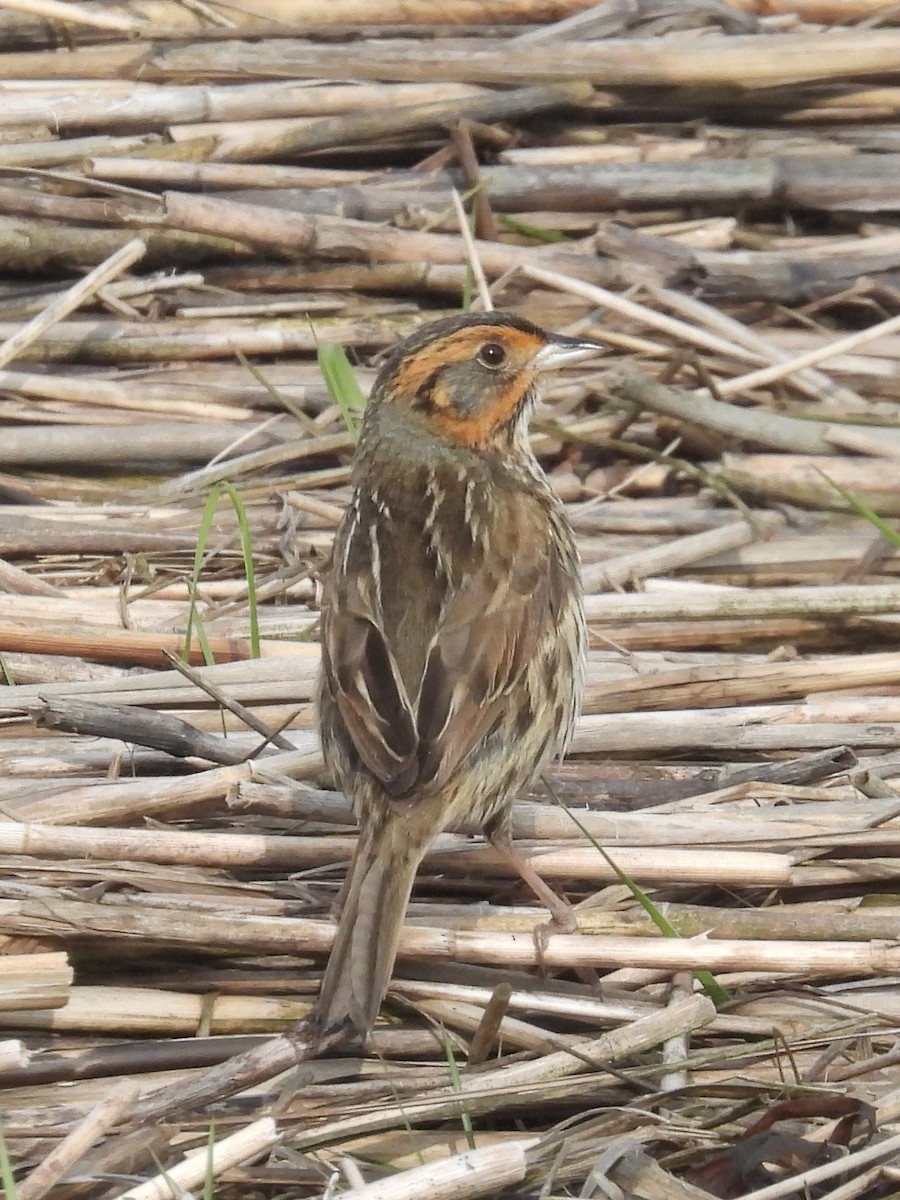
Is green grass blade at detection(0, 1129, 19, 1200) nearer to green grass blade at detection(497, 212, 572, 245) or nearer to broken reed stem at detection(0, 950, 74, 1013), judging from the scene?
broken reed stem at detection(0, 950, 74, 1013)

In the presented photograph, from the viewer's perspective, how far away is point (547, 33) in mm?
6242

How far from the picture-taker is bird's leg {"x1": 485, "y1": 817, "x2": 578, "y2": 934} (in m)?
3.65

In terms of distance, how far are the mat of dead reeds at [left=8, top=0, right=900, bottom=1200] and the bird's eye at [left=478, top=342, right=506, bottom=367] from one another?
2.21ft

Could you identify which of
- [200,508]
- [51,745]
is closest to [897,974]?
[51,745]

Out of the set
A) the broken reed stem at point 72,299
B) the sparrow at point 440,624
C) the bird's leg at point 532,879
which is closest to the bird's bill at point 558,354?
the sparrow at point 440,624

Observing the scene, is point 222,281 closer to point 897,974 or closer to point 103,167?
point 103,167

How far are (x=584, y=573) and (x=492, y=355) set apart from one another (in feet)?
2.66

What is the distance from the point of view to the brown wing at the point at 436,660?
11.4 feet

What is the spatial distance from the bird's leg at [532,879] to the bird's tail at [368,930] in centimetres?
33

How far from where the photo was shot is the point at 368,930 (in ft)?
10.7

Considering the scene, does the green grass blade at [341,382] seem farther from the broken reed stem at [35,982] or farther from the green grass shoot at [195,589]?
the broken reed stem at [35,982]

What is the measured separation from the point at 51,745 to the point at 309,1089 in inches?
48.3

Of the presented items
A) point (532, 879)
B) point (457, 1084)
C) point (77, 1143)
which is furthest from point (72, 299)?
point (77, 1143)

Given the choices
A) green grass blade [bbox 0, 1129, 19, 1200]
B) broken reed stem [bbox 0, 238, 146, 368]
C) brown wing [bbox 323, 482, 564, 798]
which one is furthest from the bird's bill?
green grass blade [bbox 0, 1129, 19, 1200]
